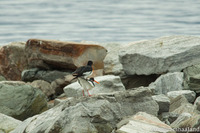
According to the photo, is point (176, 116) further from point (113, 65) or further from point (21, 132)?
point (113, 65)

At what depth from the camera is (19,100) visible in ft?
34.7

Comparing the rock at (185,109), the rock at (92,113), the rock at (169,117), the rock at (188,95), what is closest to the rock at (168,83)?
the rock at (188,95)

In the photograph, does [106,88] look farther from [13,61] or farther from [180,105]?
[13,61]

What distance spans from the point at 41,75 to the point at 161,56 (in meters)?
4.72

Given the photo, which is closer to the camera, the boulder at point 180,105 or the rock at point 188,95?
the boulder at point 180,105

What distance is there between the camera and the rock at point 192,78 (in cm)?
1066

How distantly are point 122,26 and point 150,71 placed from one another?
2472 centimetres

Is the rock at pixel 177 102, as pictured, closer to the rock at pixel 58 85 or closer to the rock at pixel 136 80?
the rock at pixel 136 80

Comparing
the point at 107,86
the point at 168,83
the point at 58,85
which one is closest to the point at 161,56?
the point at 168,83

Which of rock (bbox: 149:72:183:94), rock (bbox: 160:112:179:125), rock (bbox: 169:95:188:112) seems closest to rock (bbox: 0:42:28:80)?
rock (bbox: 149:72:183:94)

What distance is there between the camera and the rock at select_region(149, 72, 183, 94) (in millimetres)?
11320

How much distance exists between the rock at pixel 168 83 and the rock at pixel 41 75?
3.80 meters

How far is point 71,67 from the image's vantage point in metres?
13.9

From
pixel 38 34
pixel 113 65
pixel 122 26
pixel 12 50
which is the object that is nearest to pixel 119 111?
pixel 113 65
